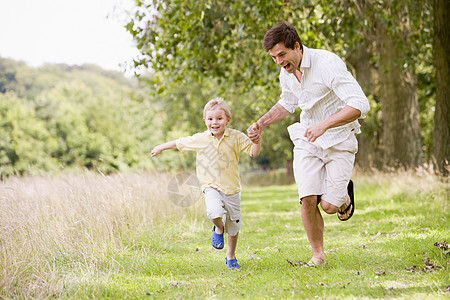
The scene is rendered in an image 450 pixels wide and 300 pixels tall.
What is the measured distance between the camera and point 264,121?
500 centimetres

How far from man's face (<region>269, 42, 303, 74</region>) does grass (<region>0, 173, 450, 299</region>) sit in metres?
1.91

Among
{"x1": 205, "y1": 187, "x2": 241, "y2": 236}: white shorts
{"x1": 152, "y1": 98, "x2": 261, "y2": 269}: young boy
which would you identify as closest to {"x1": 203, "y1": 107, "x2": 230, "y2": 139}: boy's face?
{"x1": 152, "y1": 98, "x2": 261, "y2": 269}: young boy

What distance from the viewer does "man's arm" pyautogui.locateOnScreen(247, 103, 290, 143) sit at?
4.78 metres

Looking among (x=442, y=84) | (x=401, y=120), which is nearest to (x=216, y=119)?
(x=442, y=84)

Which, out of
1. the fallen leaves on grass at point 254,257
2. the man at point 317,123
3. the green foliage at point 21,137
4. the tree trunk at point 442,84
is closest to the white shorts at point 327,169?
the man at point 317,123

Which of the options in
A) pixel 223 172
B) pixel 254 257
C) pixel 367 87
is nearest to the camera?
pixel 223 172

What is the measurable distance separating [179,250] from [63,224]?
1451 mm

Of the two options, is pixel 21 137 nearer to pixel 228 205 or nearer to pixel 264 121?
pixel 228 205

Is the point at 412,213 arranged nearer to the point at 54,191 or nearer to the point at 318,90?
the point at 318,90

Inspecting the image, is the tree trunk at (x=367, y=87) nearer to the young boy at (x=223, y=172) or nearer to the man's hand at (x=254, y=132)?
the young boy at (x=223, y=172)

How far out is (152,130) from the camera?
36.5 metres

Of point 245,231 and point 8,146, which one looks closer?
point 245,231

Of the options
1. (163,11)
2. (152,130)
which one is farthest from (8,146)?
(163,11)

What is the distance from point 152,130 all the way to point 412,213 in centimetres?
2972
